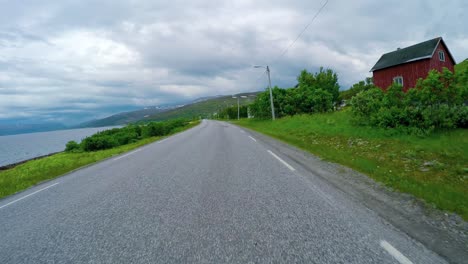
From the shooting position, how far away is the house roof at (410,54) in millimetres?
27516

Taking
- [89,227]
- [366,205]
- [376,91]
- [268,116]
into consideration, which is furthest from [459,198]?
[268,116]

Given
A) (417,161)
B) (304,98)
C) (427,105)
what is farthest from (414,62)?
(417,161)

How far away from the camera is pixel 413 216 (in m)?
3.50

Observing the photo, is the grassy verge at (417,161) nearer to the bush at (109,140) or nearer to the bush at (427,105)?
the bush at (427,105)

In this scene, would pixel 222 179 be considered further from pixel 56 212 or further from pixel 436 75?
pixel 436 75

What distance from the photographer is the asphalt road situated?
8.71 ft

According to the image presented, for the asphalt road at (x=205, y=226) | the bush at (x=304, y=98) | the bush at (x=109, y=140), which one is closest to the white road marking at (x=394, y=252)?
the asphalt road at (x=205, y=226)

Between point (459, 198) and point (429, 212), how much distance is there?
99 centimetres

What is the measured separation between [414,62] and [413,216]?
3283 centimetres

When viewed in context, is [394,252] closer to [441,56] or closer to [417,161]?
[417,161]

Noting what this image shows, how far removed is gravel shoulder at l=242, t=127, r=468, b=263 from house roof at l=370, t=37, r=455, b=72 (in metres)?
30.8

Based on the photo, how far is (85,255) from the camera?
283 centimetres

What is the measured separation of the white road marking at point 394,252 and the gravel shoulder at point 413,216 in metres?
0.45

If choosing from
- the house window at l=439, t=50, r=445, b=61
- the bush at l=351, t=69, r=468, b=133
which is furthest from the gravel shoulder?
the house window at l=439, t=50, r=445, b=61
